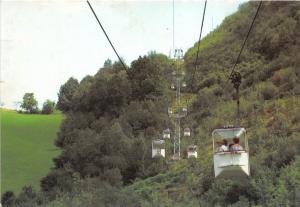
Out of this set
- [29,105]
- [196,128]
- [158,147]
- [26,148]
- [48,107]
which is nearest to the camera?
[158,147]

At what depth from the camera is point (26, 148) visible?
288ft

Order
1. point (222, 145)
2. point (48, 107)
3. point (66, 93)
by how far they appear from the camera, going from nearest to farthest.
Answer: point (222, 145)
point (48, 107)
point (66, 93)

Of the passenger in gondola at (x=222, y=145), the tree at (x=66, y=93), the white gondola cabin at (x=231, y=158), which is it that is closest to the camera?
the white gondola cabin at (x=231, y=158)

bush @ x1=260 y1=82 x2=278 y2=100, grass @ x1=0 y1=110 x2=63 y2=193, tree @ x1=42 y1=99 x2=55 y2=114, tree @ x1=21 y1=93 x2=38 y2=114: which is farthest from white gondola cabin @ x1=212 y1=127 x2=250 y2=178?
tree @ x1=21 y1=93 x2=38 y2=114

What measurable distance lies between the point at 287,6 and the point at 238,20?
1803 centimetres

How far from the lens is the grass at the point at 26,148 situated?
71.4 metres

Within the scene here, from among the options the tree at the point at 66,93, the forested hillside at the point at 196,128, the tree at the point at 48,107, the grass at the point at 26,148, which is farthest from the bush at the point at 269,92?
the tree at the point at 48,107

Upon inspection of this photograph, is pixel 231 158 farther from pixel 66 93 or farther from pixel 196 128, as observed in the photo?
pixel 66 93

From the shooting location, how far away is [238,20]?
10719cm

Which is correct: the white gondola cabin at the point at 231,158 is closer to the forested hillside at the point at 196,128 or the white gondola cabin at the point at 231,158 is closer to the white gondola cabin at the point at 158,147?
the forested hillside at the point at 196,128

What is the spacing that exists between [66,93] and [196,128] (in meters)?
62.7

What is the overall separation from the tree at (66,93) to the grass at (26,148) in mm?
3597

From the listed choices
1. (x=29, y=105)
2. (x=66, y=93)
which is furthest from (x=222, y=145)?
(x=29, y=105)

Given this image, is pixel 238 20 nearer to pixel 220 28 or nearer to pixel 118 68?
pixel 220 28
